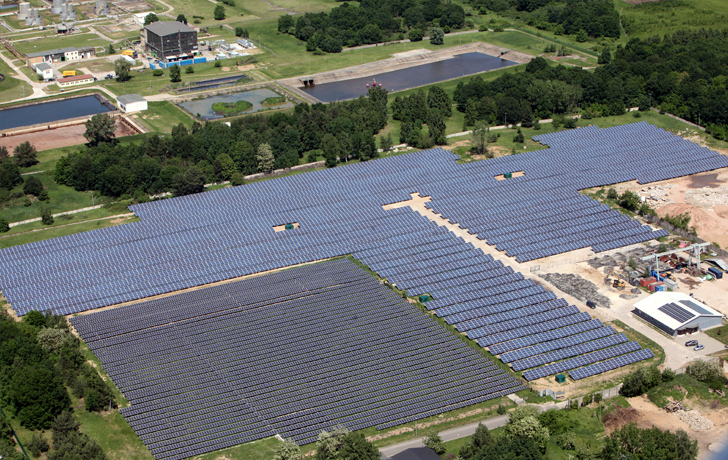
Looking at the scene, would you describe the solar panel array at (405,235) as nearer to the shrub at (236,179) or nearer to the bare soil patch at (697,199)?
the shrub at (236,179)

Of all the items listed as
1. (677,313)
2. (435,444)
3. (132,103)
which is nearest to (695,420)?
(677,313)

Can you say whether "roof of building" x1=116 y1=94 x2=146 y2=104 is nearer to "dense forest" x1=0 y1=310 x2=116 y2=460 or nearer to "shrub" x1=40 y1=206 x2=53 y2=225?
"shrub" x1=40 y1=206 x2=53 y2=225

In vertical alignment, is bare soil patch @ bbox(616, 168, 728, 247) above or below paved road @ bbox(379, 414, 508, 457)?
above

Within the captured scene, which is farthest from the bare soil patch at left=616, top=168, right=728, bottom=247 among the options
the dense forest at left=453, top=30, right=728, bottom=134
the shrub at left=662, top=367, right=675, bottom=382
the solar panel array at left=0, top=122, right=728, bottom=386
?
the shrub at left=662, top=367, right=675, bottom=382

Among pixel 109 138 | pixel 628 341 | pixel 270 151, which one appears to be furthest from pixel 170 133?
pixel 628 341

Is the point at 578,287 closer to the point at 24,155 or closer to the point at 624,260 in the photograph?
the point at 624,260

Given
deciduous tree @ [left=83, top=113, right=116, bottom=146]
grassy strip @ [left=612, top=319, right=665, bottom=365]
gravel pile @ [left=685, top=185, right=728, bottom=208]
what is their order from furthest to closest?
deciduous tree @ [left=83, top=113, right=116, bottom=146] < gravel pile @ [left=685, top=185, right=728, bottom=208] < grassy strip @ [left=612, top=319, right=665, bottom=365]

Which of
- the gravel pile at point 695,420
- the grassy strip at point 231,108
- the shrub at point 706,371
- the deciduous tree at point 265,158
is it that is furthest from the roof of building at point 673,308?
the grassy strip at point 231,108
